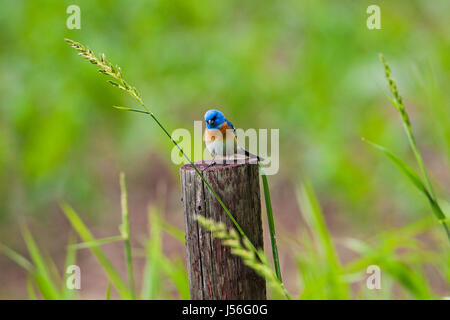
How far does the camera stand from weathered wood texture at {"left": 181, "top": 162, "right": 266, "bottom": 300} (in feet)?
4.92

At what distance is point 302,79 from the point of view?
4664mm

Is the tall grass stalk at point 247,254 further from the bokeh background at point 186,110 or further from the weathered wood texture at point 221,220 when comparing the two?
the bokeh background at point 186,110

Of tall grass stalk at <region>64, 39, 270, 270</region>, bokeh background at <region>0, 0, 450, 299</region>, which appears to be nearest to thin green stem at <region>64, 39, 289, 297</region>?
tall grass stalk at <region>64, 39, 270, 270</region>

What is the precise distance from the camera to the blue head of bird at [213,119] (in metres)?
1.64

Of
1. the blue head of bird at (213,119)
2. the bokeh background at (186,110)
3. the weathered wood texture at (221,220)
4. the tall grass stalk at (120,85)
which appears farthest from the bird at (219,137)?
the bokeh background at (186,110)

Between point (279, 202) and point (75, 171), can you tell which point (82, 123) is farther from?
point (279, 202)

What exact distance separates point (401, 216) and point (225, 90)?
1658mm

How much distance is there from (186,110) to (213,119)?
3323 millimetres

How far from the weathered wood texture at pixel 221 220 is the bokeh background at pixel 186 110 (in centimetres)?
Answer: 234

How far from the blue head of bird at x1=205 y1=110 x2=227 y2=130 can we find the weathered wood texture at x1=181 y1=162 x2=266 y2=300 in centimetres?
15

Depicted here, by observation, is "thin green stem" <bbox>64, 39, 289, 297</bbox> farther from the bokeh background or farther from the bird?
the bokeh background
